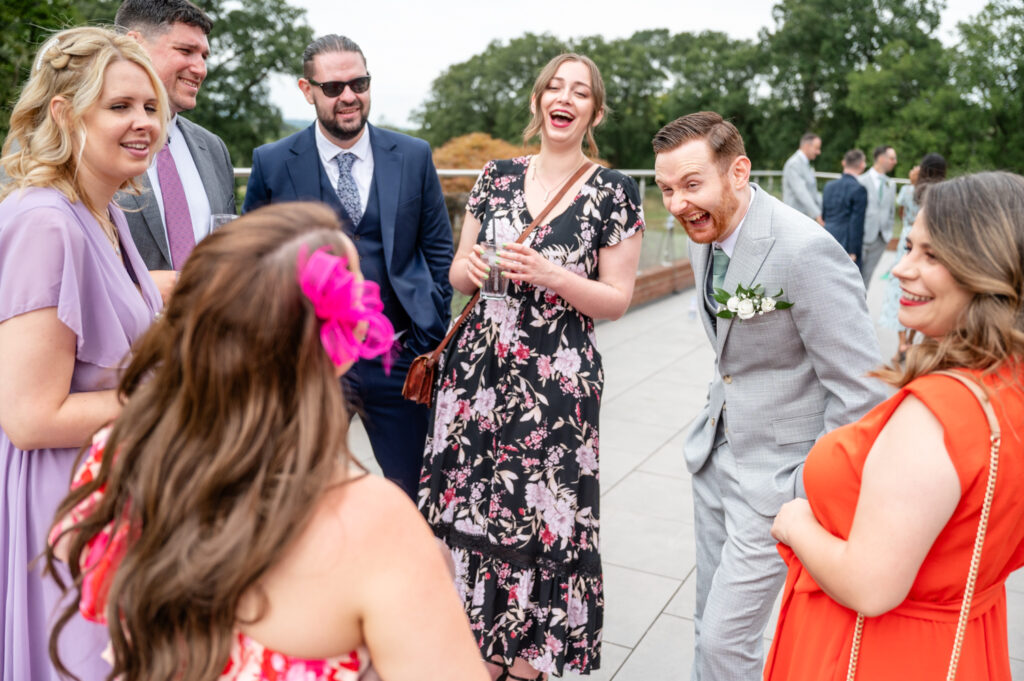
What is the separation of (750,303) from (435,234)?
1.68 metres

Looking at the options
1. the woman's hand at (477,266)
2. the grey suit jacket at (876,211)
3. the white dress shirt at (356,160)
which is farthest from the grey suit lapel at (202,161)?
the grey suit jacket at (876,211)

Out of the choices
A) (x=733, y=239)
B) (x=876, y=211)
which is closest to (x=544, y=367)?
(x=733, y=239)

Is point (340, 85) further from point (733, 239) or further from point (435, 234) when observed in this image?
point (733, 239)

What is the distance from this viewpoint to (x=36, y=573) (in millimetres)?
2031

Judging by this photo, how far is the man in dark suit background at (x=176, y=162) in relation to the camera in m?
3.14

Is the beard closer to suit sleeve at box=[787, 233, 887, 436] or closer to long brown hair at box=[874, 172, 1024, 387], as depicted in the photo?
suit sleeve at box=[787, 233, 887, 436]

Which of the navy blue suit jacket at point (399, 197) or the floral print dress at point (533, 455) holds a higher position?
the navy blue suit jacket at point (399, 197)

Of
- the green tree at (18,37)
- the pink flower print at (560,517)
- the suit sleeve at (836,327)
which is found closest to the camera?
the suit sleeve at (836,327)

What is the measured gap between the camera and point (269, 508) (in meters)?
1.18

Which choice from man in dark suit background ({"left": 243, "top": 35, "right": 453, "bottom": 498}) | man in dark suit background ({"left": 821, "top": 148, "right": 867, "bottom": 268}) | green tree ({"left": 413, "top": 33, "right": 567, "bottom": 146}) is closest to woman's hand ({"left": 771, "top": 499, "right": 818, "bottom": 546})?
man in dark suit background ({"left": 243, "top": 35, "right": 453, "bottom": 498})

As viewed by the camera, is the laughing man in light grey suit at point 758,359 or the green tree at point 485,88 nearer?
the laughing man in light grey suit at point 758,359

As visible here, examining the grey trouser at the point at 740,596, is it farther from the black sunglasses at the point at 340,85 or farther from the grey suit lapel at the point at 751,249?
the black sunglasses at the point at 340,85

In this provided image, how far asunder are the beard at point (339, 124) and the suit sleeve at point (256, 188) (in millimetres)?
314

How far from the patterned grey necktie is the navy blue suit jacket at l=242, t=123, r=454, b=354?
3cm
